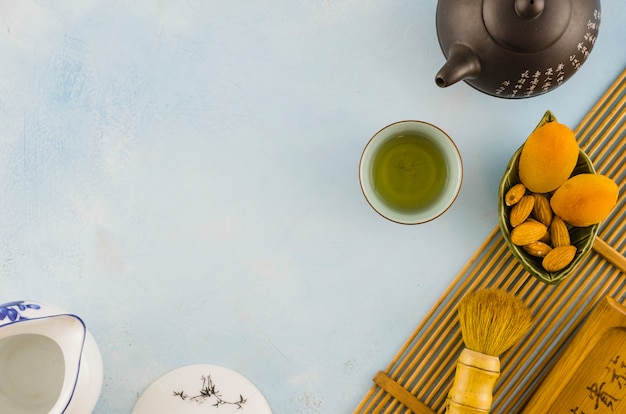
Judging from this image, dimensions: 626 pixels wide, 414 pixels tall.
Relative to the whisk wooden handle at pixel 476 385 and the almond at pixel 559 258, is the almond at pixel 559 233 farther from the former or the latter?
the whisk wooden handle at pixel 476 385

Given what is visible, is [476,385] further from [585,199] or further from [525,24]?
[525,24]

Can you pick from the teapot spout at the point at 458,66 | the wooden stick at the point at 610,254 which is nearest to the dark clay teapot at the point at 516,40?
the teapot spout at the point at 458,66

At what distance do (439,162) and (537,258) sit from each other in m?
0.18

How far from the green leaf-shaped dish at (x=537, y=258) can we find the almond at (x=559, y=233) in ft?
0.06

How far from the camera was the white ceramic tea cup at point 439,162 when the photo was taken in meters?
0.75

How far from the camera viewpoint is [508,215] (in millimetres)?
764

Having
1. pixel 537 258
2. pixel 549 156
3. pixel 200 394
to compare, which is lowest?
pixel 200 394

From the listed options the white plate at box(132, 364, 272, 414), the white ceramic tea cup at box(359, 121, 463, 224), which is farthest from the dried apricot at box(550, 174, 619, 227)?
the white plate at box(132, 364, 272, 414)

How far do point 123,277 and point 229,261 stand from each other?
153 mm

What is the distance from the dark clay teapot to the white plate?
0.49 meters

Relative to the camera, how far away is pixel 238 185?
0.82 meters

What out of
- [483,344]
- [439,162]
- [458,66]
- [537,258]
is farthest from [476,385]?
[458,66]

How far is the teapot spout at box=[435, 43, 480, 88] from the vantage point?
2.14 feet

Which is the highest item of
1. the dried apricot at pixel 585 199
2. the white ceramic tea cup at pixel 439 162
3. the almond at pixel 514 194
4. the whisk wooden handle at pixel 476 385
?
the dried apricot at pixel 585 199
